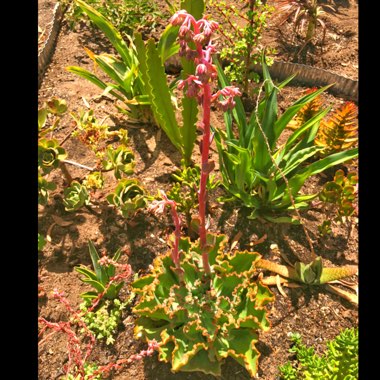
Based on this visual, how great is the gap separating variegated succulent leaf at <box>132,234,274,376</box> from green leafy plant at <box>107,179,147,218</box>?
1.14 feet

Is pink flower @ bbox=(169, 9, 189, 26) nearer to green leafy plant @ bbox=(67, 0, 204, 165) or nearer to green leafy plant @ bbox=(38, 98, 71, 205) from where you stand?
green leafy plant @ bbox=(67, 0, 204, 165)

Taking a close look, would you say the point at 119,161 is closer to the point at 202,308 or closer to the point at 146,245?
the point at 146,245

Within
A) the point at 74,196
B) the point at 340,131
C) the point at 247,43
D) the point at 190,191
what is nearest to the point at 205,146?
the point at 190,191

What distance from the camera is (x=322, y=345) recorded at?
1950 millimetres

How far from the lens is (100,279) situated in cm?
200

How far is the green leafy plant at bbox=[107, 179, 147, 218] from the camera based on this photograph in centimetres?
213

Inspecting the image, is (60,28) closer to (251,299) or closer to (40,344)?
(40,344)

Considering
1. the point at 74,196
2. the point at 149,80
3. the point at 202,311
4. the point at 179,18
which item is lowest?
the point at 202,311

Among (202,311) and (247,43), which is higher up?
(247,43)

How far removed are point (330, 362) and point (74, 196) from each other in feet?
4.67

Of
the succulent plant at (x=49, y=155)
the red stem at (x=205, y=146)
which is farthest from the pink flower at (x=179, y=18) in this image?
the succulent plant at (x=49, y=155)

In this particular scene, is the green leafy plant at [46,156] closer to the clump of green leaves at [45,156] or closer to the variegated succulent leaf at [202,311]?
the clump of green leaves at [45,156]

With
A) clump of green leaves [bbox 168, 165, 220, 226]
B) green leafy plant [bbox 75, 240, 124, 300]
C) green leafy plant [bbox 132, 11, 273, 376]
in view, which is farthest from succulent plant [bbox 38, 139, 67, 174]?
green leafy plant [bbox 132, 11, 273, 376]

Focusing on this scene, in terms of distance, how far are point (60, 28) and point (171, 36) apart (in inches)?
51.1
